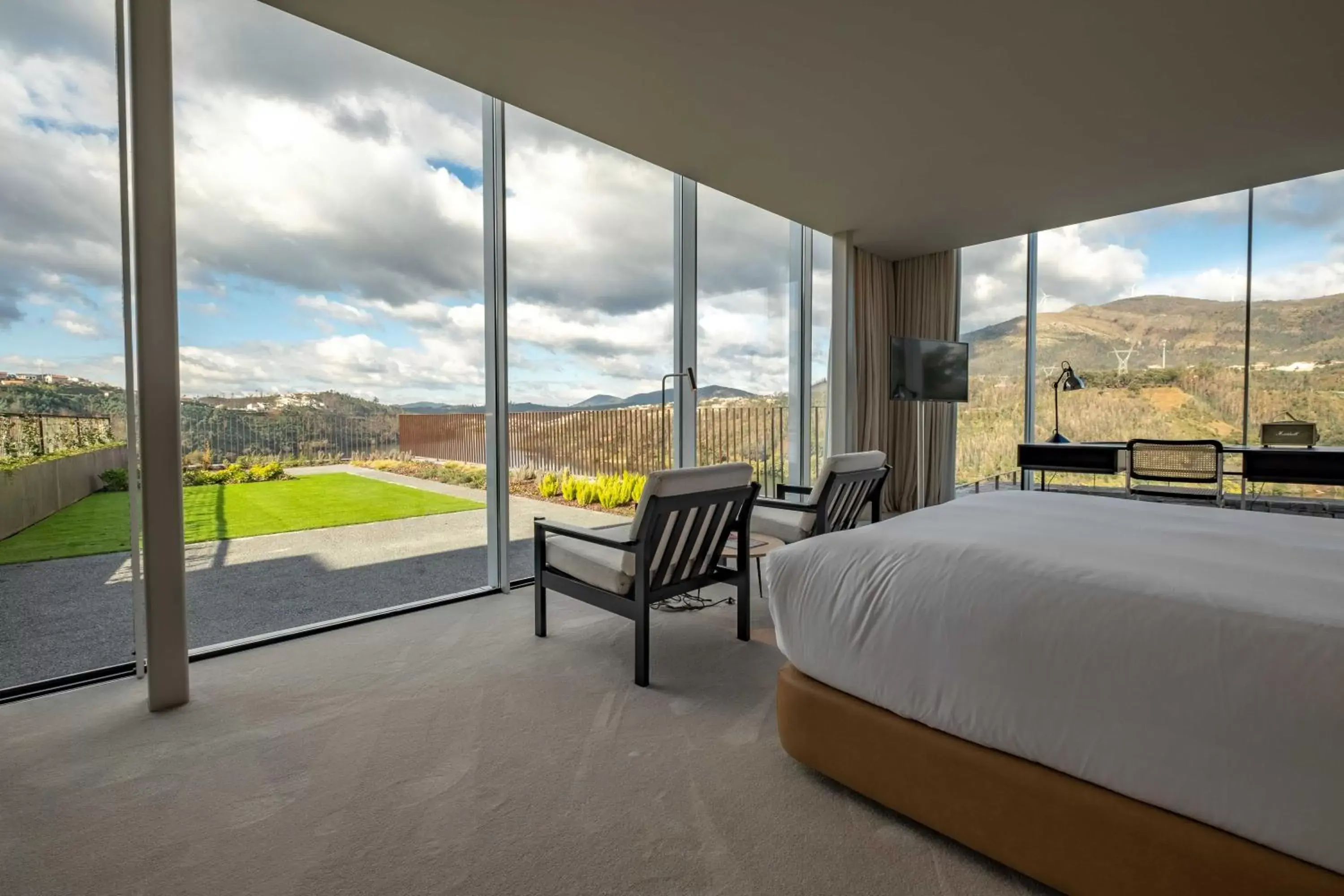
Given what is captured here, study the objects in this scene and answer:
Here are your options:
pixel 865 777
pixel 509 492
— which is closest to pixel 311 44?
pixel 509 492

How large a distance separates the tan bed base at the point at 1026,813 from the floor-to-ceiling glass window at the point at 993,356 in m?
5.41

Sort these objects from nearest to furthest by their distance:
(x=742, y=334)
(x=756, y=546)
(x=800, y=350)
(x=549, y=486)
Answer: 1. (x=756, y=546)
2. (x=549, y=486)
3. (x=742, y=334)
4. (x=800, y=350)

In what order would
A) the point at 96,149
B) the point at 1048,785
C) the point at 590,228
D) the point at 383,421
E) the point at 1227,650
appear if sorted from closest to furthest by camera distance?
the point at 1227,650 < the point at 1048,785 < the point at 96,149 < the point at 383,421 < the point at 590,228

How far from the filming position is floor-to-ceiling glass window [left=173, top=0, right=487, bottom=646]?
297cm

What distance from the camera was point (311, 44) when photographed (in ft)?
10.5

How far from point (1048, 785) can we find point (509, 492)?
3030mm

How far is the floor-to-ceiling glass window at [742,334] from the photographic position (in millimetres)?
4953

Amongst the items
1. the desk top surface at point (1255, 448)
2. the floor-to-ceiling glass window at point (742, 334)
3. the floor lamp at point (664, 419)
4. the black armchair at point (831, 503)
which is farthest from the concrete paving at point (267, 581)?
the desk top surface at point (1255, 448)

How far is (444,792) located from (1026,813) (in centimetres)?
148

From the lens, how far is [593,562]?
271 centimetres

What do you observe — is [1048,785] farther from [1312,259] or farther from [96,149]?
[1312,259]

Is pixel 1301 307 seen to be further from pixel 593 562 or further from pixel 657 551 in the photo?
pixel 593 562

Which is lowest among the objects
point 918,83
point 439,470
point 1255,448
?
point 439,470

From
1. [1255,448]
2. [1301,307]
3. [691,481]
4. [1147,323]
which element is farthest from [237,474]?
[1301,307]
